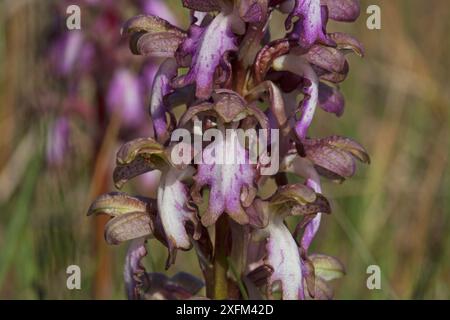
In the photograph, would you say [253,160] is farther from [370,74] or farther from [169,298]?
[370,74]

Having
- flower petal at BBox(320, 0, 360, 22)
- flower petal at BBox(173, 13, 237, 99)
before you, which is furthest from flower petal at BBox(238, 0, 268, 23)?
flower petal at BBox(320, 0, 360, 22)

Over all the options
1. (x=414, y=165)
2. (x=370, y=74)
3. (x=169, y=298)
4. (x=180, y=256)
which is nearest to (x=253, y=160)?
(x=169, y=298)

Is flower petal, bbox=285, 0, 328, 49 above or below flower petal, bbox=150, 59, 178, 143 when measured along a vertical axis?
above

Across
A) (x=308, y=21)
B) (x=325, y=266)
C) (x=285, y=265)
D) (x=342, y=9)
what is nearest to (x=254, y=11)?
(x=308, y=21)

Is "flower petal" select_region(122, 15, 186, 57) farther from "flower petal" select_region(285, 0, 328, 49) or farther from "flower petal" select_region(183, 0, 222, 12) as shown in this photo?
"flower petal" select_region(285, 0, 328, 49)

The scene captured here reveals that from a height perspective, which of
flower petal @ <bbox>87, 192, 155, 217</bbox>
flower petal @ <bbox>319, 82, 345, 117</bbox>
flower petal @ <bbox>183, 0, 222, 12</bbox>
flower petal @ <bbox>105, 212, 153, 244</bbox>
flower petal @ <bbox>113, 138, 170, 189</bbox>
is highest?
flower petal @ <bbox>183, 0, 222, 12</bbox>

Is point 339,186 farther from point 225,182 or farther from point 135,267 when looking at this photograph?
point 225,182

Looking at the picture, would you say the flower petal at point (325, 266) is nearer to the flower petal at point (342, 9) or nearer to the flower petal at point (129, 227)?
Result: the flower petal at point (129, 227)

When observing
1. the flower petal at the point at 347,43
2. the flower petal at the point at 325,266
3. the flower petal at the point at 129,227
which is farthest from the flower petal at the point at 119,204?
the flower petal at the point at 347,43
